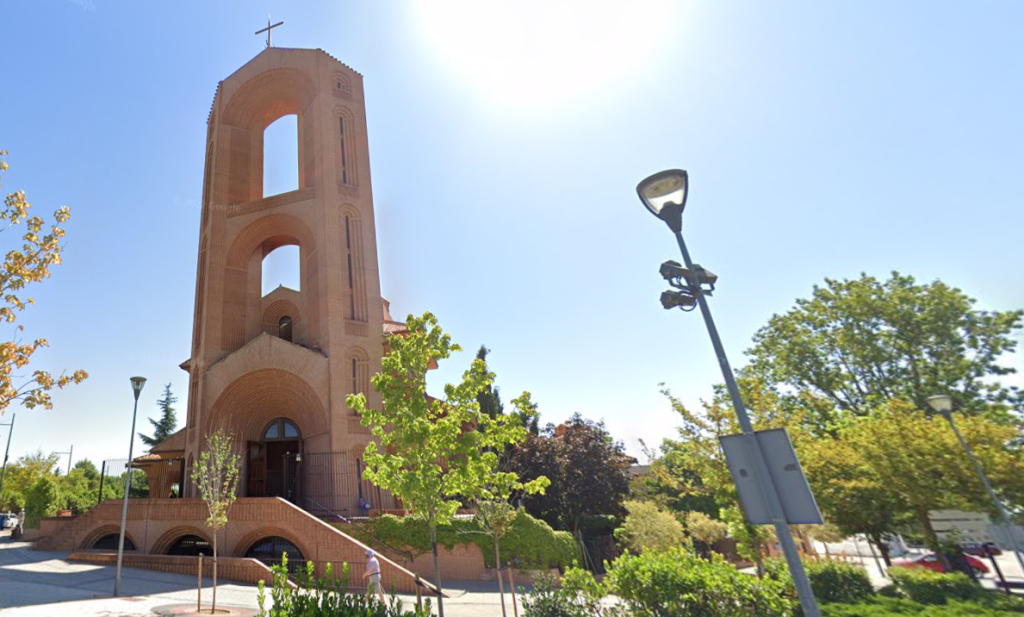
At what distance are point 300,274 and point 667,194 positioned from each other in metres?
25.4

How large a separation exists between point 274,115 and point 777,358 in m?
35.7

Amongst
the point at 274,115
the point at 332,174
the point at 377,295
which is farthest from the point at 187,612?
the point at 274,115

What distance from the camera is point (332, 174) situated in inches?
1033

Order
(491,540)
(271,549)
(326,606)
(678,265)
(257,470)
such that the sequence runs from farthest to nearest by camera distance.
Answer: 1. (257,470)
2. (271,549)
3. (491,540)
4. (678,265)
5. (326,606)

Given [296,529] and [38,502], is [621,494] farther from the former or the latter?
[38,502]

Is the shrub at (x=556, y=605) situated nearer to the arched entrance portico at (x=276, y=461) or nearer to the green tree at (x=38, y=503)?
the arched entrance portico at (x=276, y=461)

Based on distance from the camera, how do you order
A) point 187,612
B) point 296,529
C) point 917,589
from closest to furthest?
point 917,589 < point 187,612 < point 296,529

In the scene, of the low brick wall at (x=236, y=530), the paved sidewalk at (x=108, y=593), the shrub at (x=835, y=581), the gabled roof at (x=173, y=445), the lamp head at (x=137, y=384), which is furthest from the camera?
the gabled roof at (x=173, y=445)

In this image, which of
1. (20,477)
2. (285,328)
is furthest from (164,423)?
(285,328)

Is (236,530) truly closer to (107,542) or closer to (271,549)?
(271,549)

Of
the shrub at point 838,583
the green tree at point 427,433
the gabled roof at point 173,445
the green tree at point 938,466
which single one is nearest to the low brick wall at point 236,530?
the green tree at point 427,433

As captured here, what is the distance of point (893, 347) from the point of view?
26781 millimetres

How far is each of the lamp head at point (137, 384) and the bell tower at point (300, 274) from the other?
8.48 m

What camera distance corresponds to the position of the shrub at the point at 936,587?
27.9 feet
